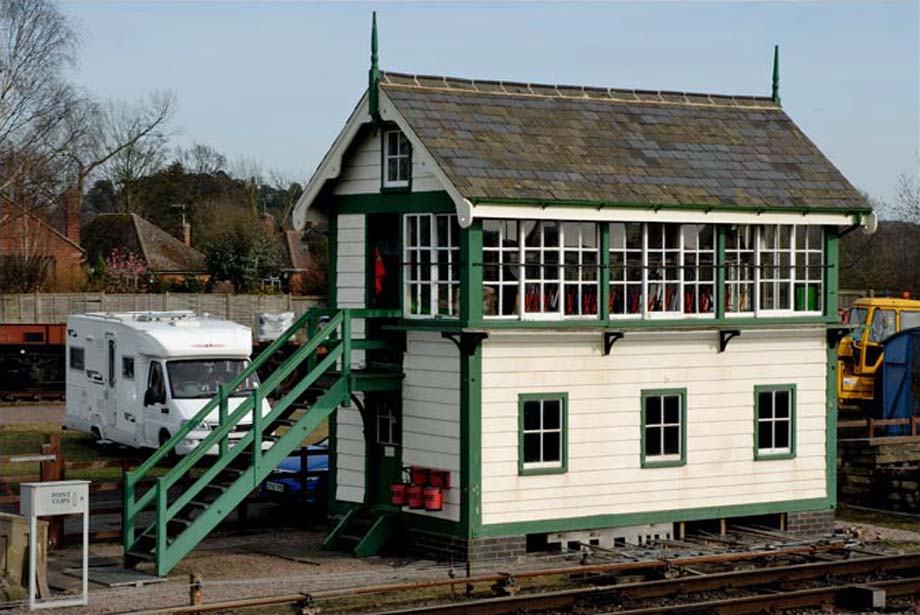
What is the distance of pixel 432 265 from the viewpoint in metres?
20.2

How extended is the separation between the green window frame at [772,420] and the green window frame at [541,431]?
10.4 feet

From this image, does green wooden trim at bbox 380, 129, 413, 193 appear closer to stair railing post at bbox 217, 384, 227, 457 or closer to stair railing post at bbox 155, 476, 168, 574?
stair railing post at bbox 217, 384, 227, 457

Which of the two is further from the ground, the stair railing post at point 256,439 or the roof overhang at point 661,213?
the roof overhang at point 661,213

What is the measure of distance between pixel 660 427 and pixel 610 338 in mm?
1502

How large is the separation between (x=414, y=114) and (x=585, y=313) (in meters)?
3.36

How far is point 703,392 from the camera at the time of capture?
2138 centimetres

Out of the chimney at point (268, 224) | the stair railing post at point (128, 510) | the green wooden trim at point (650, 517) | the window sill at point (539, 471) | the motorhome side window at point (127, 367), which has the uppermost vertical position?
the chimney at point (268, 224)

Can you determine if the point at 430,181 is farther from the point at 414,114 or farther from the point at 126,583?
the point at 126,583

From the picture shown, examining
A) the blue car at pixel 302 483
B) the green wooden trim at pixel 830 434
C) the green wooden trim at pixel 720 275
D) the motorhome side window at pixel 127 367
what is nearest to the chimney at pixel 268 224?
the motorhome side window at pixel 127 367

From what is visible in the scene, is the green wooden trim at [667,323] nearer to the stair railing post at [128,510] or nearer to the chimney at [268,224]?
the stair railing post at [128,510]

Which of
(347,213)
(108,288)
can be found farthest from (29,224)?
(347,213)

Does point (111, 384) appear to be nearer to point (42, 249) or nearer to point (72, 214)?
point (42, 249)

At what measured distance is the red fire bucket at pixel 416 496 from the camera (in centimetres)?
1981

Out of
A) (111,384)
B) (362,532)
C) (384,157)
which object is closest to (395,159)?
(384,157)
